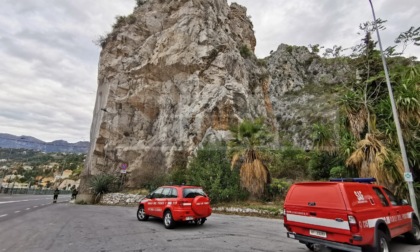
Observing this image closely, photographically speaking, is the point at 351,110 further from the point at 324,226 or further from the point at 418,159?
the point at 324,226

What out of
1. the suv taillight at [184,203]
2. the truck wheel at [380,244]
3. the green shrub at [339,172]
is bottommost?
the truck wheel at [380,244]

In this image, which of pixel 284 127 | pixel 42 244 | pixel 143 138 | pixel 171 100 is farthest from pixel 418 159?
pixel 284 127

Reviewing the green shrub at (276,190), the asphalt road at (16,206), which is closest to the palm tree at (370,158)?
the green shrub at (276,190)

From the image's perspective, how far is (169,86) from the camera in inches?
1105

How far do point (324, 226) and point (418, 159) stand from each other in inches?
356

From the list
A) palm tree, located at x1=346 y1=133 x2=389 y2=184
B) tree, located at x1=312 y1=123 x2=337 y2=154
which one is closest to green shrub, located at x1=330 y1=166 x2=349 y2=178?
tree, located at x1=312 y1=123 x2=337 y2=154

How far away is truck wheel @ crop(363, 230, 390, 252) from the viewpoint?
15.9 feet

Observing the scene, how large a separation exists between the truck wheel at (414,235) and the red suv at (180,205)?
21.0ft

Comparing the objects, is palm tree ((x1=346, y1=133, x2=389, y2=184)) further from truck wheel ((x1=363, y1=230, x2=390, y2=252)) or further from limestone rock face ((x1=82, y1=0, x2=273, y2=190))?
limestone rock face ((x1=82, y1=0, x2=273, y2=190))

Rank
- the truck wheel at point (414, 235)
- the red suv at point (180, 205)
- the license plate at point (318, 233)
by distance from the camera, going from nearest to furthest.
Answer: the license plate at point (318, 233) < the truck wheel at point (414, 235) < the red suv at point (180, 205)

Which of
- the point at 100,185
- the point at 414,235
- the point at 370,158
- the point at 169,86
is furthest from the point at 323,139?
the point at 100,185

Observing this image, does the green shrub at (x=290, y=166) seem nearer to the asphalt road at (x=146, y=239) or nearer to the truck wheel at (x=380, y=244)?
the asphalt road at (x=146, y=239)

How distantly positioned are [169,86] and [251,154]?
16.0m

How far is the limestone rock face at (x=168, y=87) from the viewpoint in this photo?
24031 millimetres
